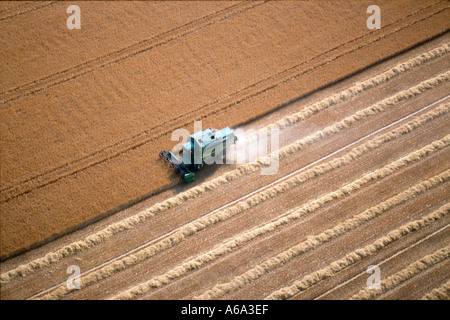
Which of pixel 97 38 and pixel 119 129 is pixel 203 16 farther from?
pixel 119 129

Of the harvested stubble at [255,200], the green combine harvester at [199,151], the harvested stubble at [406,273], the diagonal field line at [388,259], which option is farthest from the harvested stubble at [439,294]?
the green combine harvester at [199,151]

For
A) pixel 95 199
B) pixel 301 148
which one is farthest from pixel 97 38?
pixel 301 148

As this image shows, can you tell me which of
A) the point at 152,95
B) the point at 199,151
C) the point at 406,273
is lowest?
the point at 406,273

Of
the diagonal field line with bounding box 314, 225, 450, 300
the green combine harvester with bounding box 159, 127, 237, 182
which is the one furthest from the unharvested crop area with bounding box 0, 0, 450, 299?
the green combine harvester with bounding box 159, 127, 237, 182

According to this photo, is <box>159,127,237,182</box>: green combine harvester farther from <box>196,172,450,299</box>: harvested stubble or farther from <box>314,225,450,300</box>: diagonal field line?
<box>314,225,450,300</box>: diagonal field line

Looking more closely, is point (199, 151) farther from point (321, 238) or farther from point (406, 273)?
point (406, 273)

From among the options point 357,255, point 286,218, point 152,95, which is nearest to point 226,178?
point 286,218
